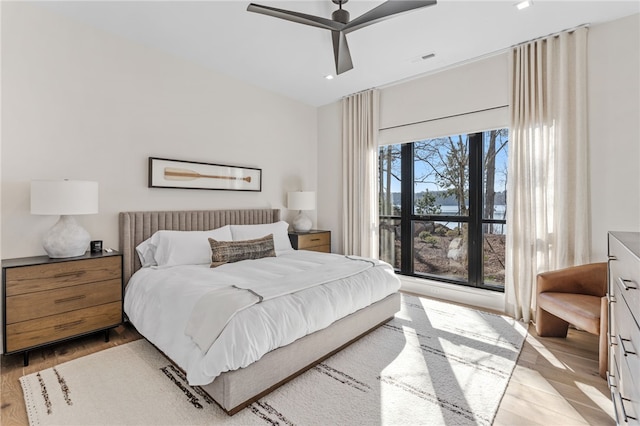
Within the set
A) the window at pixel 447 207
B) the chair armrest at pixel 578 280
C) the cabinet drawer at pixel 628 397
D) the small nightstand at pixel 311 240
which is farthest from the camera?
the small nightstand at pixel 311 240

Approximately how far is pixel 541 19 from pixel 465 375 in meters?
3.20

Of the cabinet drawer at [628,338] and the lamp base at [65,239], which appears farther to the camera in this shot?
the lamp base at [65,239]

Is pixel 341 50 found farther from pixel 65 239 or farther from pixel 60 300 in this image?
pixel 60 300

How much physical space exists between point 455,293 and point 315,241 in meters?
2.06

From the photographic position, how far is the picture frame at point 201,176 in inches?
134

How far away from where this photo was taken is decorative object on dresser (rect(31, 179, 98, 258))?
2396 millimetres

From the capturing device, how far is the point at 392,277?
308 cm

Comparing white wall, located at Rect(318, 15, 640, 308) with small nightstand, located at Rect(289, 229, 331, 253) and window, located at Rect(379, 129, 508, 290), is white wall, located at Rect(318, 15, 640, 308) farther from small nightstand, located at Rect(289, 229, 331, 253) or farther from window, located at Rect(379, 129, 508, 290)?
small nightstand, located at Rect(289, 229, 331, 253)

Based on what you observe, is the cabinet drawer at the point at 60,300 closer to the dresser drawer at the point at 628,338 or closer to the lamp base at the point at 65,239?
the lamp base at the point at 65,239

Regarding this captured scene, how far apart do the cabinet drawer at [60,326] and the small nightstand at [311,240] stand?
7.41 ft

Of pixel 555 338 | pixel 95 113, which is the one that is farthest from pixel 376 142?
pixel 95 113

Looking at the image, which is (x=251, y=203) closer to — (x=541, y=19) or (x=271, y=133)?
(x=271, y=133)

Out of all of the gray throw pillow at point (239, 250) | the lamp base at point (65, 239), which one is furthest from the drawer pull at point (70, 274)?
the gray throw pillow at point (239, 250)

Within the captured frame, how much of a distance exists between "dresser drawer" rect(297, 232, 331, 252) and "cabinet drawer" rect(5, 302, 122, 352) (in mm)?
2320
